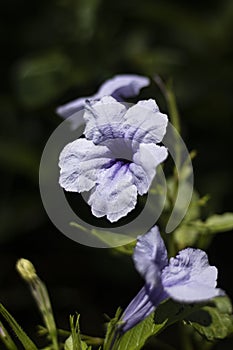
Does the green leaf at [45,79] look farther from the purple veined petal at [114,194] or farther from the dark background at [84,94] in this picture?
the purple veined petal at [114,194]

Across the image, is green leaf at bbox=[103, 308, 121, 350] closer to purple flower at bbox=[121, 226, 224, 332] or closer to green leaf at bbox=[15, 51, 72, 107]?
purple flower at bbox=[121, 226, 224, 332]

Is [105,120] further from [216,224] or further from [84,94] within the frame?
[84,94]

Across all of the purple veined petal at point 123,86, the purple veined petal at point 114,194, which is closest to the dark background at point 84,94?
the purple veined petal at point 123,86

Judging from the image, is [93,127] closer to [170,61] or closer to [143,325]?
[143,325]

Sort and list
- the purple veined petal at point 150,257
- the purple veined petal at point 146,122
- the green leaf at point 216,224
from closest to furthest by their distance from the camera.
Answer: the purple veined petal at point 150,257, the purple veined petal at point 146,122, the green leaf at point 216,224

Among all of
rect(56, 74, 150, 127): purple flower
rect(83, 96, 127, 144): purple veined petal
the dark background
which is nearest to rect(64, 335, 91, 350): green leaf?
rect(83, 96, 127, 144): purple veined petal

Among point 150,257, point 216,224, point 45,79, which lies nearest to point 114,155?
point 150,257

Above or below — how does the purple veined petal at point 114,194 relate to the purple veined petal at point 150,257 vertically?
above
